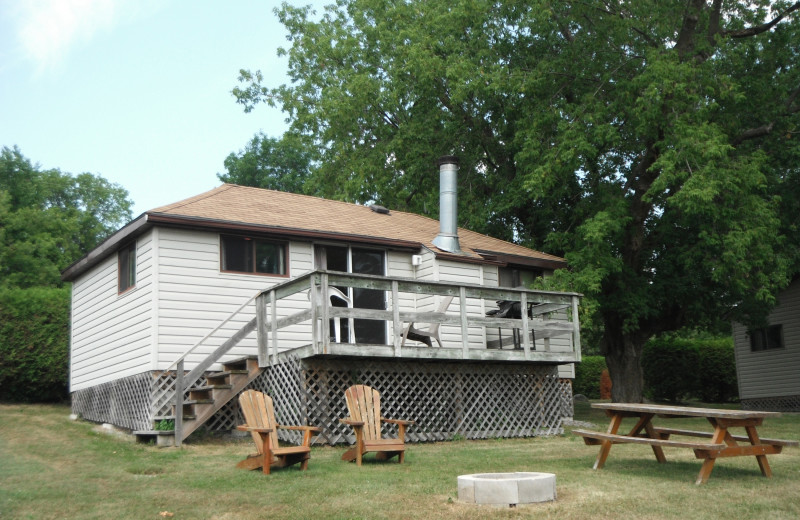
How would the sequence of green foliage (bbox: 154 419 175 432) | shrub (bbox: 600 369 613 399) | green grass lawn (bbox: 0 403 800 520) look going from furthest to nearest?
1. shrub (bbox: 600 369 613 399)
2. green foliage (bbox: 154 419 175 432)
3. green grass lawn (bbox: 0 403 800 520)

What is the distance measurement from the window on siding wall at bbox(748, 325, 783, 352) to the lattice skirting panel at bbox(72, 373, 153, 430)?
61.4 ft

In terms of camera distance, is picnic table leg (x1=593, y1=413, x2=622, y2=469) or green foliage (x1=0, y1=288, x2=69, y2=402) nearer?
picnic table leg (x1=593, y1=413, x2=622, y2=469)

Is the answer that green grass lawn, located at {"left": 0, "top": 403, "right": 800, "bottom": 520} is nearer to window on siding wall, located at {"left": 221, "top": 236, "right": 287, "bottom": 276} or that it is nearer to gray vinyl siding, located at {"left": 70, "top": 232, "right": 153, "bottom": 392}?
gray vinyl siding, located at {"left": 70, "top": 232, "right": 153, "bottom": 392}

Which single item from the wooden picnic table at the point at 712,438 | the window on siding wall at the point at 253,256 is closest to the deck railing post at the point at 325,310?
the window on siding wall at the point at 253,256

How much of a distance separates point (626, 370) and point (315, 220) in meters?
10.0

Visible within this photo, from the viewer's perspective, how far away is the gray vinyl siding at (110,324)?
1379 cm

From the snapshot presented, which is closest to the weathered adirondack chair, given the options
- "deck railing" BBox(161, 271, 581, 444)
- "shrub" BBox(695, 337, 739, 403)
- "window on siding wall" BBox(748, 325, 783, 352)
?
"deck railing" BBox(161, 271, 581, 444)

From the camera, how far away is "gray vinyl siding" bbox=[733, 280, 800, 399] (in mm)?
24766

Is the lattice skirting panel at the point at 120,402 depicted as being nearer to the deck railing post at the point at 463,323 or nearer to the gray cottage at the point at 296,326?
the gray cottage at the point at 296,326

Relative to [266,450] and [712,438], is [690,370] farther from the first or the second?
[266,450]

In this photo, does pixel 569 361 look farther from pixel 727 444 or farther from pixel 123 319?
pixel 123 319

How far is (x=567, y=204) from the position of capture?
22391mm

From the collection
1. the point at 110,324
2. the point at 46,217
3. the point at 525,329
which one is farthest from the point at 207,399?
the point at 46,217

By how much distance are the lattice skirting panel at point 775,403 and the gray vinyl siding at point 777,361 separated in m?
0.10
